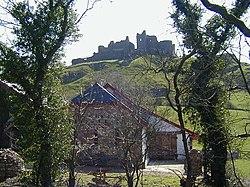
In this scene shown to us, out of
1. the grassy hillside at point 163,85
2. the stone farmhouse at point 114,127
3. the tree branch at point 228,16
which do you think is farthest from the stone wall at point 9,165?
the tree branch at point 228,16

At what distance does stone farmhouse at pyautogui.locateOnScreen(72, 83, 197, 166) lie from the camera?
13.6 meters

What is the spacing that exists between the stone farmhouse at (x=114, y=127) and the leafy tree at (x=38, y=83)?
2.11 m

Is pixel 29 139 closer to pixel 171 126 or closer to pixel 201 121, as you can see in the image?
pixel 201 121

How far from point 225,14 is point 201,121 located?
9411 millimetres

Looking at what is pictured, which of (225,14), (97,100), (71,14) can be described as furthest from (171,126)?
(225,14)

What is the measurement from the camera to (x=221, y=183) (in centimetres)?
1345

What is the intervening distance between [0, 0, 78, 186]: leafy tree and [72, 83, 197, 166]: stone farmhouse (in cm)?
211

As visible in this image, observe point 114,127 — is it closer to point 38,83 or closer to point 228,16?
point 38,83

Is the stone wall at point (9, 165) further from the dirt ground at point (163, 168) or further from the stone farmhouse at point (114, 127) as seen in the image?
the dirt ground at point (163, 168)

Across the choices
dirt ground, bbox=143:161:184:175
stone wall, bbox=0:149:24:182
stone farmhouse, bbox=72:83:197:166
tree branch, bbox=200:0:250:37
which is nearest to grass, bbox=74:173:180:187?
dirt ground, bbox=143:161:184:175

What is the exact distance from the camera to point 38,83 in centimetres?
1110

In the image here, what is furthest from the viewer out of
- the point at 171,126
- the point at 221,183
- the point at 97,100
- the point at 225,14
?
the point at 171,126

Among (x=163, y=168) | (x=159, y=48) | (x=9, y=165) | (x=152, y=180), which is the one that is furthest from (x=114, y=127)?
(x=163, y=168)

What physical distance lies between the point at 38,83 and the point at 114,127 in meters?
5.46
